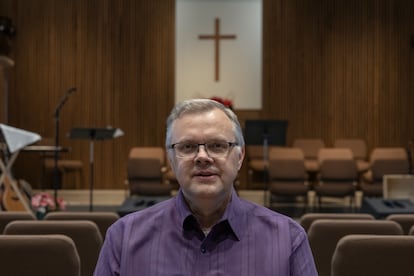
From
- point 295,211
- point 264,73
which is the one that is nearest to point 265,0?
point 264,73

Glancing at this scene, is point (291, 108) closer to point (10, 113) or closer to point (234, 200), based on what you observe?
point (10, 113)

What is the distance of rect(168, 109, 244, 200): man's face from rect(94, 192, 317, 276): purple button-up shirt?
0.31 ft

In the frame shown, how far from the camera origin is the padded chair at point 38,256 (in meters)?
2.62

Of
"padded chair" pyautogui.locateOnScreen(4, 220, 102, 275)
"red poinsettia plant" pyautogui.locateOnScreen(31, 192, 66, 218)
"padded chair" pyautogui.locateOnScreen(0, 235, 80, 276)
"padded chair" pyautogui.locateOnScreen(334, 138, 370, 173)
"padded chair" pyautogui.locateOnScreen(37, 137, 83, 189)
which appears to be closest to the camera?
"padded chair" pyautogui.locateOnScreen(0, 235, 80, 276)

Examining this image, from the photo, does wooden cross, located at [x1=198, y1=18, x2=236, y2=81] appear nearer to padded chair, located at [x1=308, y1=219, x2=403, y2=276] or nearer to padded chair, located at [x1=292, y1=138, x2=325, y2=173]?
padded chair, located at [x1=292, y1=138, x2=325, y2=173]

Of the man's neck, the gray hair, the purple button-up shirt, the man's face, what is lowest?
the purple button-up shirt

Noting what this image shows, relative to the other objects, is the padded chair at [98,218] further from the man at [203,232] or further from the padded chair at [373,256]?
the man at [203,232]

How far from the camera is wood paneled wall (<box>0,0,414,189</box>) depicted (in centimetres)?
1177

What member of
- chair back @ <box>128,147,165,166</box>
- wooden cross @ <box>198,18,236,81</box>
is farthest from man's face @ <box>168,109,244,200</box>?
wooden cross @ <box>198,18,236,81</box>

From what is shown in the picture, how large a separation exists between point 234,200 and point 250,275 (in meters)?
0.25

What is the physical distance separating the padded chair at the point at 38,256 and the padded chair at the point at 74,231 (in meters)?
0.73

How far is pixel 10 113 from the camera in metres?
11.8

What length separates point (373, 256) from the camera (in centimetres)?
274

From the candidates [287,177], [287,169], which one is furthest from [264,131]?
[287,177]
